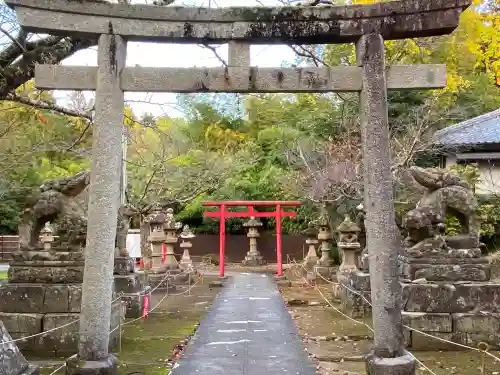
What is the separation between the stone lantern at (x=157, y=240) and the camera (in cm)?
1605

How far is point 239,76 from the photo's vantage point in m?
5.55

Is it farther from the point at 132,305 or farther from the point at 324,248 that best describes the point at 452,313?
the point at 324,248

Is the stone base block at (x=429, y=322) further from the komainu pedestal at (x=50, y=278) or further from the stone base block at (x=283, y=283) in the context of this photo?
the stone base block at (x=283, y=283)

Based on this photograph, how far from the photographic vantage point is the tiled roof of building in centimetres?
1833

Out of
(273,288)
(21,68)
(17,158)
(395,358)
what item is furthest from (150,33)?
(273,288)

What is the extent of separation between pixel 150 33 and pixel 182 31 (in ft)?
1.14

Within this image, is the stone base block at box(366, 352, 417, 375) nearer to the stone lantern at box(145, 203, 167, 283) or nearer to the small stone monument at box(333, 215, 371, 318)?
the small stone monument at box(333, 215, 371, 318)

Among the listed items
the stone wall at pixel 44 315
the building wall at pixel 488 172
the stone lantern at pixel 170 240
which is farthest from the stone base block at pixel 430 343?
the building wall at pixel 488 172

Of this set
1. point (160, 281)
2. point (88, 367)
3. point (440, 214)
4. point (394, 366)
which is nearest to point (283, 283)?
point (160, 281)

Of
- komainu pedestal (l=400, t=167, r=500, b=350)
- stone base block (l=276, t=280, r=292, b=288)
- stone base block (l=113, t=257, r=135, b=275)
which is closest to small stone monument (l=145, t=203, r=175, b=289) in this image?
stone base block (l=276, t=280, r=292, b=288)

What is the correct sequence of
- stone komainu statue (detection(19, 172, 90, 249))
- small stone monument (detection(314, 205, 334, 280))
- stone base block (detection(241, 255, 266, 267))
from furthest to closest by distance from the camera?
1. stone base block (detection(241, 255, 266, 267))
2. small stone monument (detection(314, 205, 334, 280))
3. stone komainu statue (detection(19, 172, 90, 249))

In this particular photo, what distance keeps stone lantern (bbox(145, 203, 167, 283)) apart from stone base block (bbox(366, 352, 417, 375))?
11.2 m

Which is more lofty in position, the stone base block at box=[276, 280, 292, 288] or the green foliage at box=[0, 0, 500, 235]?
the green foliage at box=[0, 0, 500, 235]

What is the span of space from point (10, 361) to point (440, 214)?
601 centimetres
